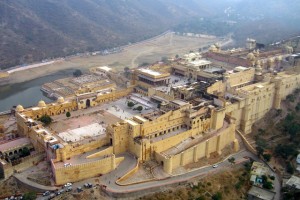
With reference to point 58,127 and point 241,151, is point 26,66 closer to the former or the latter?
point 58,127

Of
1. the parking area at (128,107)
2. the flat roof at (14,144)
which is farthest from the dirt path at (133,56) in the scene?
the flat roof at (14,144)

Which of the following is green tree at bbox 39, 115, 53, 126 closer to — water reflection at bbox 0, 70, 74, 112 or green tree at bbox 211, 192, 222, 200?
water reflection at bbox 0, 70, 74, 112

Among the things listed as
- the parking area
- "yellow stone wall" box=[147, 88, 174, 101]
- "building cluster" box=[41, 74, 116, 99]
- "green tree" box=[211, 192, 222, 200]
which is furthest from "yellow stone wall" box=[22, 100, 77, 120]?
"green tree" box=[211, 192, 222, 200]

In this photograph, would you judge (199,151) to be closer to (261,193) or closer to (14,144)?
(261,193)

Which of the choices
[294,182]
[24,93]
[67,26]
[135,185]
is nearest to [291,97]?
[294,182]

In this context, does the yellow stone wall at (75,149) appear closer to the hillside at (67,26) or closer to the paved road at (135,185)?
the paved road at (135,185)

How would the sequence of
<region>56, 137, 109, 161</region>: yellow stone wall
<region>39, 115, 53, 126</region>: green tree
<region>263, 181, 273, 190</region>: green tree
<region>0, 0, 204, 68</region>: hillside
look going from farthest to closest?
1. <region>0, 0, 204, 68</region>: hillside
2. <region>39, 115, 53, 126</region>: green tree
3. <region>263, 181, 273, 190</region>: green tree
4. <region>56, 137, 109, 161</region>: yellow stone wall
